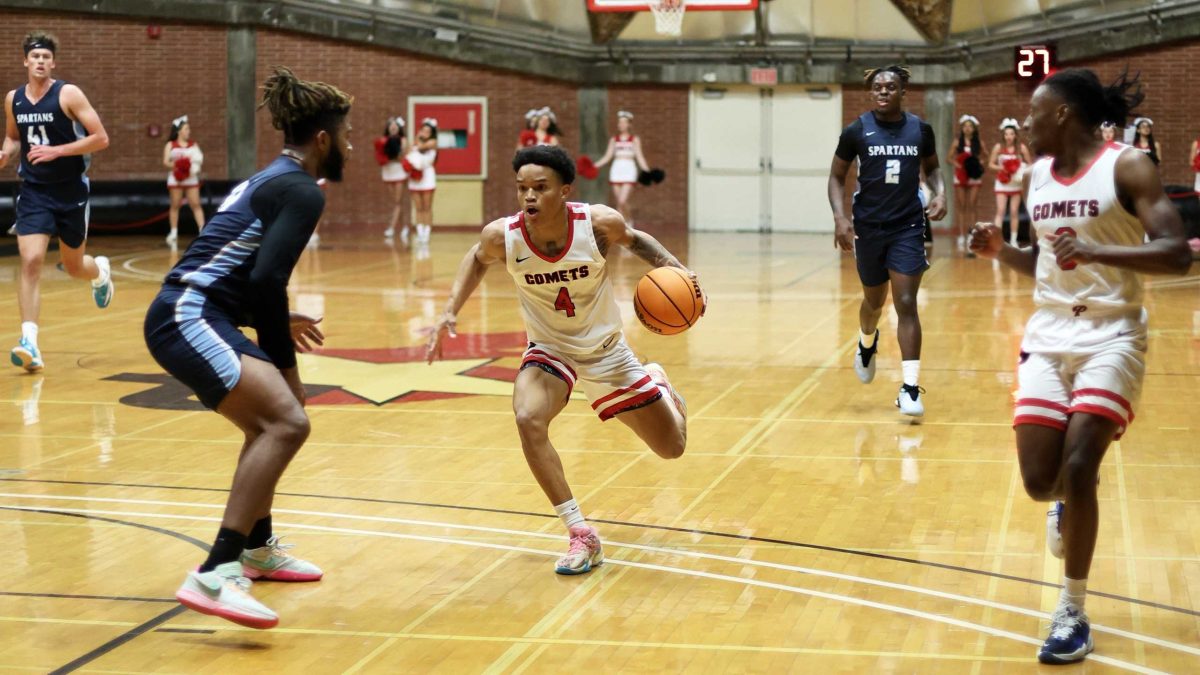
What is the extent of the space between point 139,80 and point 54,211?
17141mm

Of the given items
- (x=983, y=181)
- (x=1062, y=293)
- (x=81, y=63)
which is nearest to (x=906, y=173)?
(x=1062, y=293)

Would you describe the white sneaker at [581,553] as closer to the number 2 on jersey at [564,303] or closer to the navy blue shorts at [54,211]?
the number 2 on jersey at [564,303]

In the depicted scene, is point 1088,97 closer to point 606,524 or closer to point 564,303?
point 564,303

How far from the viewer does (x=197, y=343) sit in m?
5.00

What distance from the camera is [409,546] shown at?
6176 mm

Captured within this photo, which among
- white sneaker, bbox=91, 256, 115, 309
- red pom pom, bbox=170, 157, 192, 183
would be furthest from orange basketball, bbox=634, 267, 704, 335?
red pom pom, bbox=170, 157, 192, 183

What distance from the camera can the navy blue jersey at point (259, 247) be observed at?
492 cm

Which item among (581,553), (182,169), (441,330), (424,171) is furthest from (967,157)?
(581,553)

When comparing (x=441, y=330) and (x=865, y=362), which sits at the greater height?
(x=441, y=330)

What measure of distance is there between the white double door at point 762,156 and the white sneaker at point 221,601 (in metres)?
24.1

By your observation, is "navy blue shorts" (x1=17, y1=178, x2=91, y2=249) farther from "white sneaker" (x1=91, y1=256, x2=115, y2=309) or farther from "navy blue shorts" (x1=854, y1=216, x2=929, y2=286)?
"navy blue shorts" (x1=854, y1=216, x2=929, y2=286)

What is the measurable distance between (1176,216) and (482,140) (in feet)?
77.8

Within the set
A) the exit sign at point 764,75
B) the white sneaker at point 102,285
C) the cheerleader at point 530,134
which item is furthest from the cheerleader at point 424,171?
the white sneaker at point 102,285

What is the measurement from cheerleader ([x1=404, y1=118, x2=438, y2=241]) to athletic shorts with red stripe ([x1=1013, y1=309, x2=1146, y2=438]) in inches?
777
